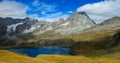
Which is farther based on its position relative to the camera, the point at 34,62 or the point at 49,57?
the point at 49,57

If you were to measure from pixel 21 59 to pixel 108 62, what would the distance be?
4062cm

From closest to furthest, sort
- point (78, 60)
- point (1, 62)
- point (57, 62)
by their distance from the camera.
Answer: point (1, 62)
point (57, 62)
point (78, 60)

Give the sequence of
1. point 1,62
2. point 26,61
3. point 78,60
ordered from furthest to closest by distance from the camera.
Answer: point 78,60, point 26,61, point 1,62

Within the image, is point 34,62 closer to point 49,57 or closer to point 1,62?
point 1,62

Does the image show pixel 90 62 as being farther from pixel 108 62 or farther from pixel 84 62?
pixel 108 62

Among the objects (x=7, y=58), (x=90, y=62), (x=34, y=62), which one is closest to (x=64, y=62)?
(x=90, y=62)

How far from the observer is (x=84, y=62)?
91.3 metres

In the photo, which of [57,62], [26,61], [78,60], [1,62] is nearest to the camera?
[1,62]

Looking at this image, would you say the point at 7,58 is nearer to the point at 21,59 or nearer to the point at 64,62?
the point at 21,59

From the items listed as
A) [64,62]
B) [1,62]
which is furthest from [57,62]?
[1,62]

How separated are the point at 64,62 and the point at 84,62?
7.13m

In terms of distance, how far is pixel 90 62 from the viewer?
92.3m

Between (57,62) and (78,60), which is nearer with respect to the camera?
(57,62)

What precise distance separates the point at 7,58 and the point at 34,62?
751cm
